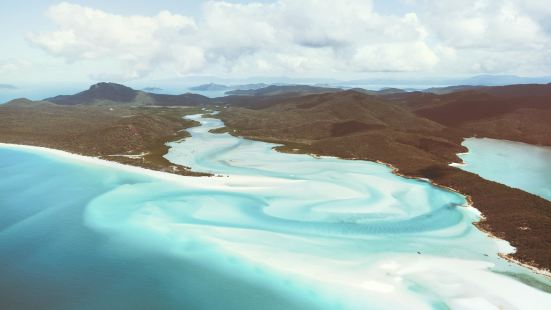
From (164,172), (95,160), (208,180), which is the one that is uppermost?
(95,160)

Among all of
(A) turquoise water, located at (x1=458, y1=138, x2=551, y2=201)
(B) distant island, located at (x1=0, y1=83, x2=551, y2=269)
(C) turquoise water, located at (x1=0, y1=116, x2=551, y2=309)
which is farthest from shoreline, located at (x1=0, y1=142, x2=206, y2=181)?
(A) turquoise water, located at (x1=458, y1=138, x2=551, y2=201)

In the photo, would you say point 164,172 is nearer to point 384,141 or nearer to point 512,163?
point 384,141

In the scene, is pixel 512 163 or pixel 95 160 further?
pixel 512 163

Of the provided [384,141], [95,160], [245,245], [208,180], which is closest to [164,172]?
[208,180]

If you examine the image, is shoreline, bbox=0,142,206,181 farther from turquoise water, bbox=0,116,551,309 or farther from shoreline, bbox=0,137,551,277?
turquoise water, bbox=0,116,551,309

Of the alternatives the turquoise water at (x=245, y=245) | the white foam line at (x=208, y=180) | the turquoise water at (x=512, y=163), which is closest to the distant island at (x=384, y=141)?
the white foam line at (x=208, y=180)

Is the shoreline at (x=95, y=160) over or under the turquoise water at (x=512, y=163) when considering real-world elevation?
over

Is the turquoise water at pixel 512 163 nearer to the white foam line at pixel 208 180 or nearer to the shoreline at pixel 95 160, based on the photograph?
the white foam line at pixel 208 180

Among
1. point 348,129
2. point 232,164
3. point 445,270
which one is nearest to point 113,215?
point 232,164
